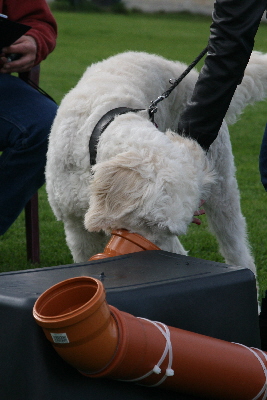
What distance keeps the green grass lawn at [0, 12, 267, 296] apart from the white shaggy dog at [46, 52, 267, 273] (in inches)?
30.1

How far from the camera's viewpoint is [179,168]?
2307 mm

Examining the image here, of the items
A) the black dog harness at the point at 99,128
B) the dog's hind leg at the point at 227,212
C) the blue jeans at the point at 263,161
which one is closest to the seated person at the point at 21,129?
the black dog harness at the point at 99,128

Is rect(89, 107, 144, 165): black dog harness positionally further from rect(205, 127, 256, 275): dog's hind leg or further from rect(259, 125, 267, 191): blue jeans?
rect(205, 127, 256, 275): dog's hind leg

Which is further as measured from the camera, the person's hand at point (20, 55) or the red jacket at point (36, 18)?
the red jacket at point (36, 18)

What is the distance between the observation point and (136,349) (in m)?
1.56

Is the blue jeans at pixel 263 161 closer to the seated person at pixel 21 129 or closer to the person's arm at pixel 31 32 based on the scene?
the seated person at pixel 21 129

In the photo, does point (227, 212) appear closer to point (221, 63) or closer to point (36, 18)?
point (221, 63)

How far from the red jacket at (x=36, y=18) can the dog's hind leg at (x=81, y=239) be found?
122cm

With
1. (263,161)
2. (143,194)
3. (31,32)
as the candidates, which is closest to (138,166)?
(143,194)

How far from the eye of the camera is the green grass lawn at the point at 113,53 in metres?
4.16

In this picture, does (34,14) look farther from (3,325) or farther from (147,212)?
(3,325)

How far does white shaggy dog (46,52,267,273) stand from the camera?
226cm

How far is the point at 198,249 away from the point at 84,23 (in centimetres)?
2266

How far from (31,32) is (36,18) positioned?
187mm
